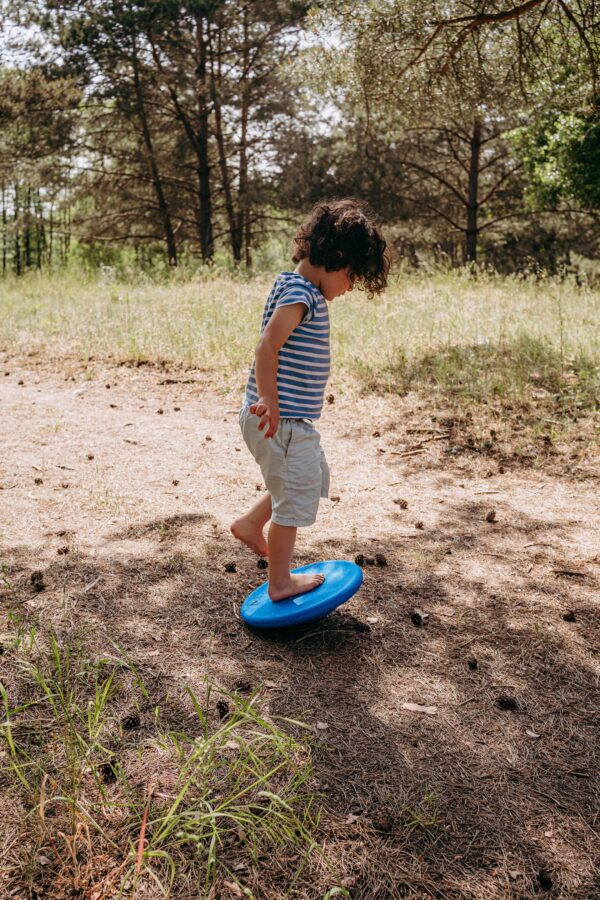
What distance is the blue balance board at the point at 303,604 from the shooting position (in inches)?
110

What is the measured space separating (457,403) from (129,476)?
303 centimetres

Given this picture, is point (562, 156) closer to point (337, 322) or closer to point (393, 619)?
point (337, 322)

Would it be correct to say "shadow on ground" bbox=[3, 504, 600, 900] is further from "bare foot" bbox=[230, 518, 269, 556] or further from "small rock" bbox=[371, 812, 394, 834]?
"bare foot" bbox=[230, 518, 269, 556]

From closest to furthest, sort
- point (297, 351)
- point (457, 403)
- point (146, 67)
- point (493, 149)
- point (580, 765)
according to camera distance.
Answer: point (580, 765) → point (297, 351) → point (457, 403) → point (146, 67) → point (493, 149)

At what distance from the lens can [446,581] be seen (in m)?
3.44

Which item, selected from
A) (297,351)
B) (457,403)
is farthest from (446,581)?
(457,403)

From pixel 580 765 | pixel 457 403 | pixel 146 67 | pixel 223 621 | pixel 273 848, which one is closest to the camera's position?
pixel 273 848

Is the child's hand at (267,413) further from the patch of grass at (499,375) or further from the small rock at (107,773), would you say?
the patch of grass at (499,375)

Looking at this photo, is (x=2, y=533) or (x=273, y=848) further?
(x=2, y=533)

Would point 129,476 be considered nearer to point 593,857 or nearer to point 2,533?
point 2,533

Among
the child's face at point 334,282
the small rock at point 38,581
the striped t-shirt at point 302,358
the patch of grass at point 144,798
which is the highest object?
the child's face at point 334,282

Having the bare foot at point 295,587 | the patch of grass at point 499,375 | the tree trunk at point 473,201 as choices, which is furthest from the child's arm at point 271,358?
the tree trunk at point 473,201

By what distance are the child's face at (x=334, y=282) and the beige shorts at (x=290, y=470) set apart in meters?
0.53

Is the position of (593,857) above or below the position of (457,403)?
below
